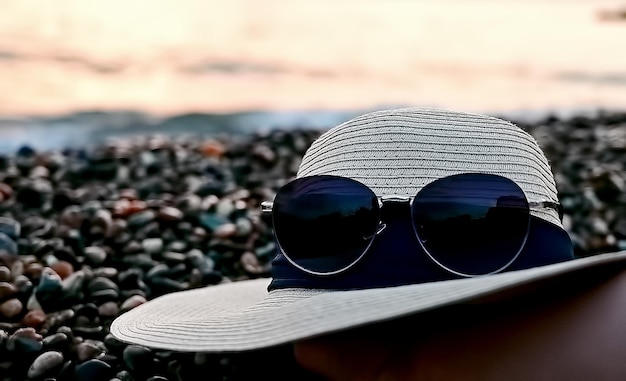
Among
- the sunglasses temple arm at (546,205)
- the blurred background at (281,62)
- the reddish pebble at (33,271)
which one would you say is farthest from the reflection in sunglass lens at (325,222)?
the blurred background at (281,62)

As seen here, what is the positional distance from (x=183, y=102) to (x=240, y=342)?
6.13 meters

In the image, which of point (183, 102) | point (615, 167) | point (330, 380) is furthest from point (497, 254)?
point (183, 102)

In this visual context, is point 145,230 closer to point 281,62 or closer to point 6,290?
point 6,290

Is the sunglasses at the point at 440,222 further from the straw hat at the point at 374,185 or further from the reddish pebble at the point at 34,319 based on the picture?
the reddish pebble at the point at 34,319

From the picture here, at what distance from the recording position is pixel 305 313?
1708mm

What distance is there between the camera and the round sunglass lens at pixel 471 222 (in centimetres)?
193

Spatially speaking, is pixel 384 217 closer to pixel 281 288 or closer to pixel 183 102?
pixel 281 288

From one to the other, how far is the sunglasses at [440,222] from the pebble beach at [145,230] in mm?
524

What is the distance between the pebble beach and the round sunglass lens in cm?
66

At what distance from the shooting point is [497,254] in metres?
1.94

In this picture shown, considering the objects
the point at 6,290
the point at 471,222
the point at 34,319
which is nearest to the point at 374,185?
the point at 471,222

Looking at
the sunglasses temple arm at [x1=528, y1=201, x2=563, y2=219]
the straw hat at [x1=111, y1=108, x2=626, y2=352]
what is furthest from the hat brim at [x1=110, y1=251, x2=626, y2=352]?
the sunglasses temple arm at [x1=528, y1=201, x2=563, y2=219]

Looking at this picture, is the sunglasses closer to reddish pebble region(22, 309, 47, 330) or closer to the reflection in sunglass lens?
the reflection in sunglass lens

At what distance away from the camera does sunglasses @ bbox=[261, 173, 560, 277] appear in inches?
76.0
